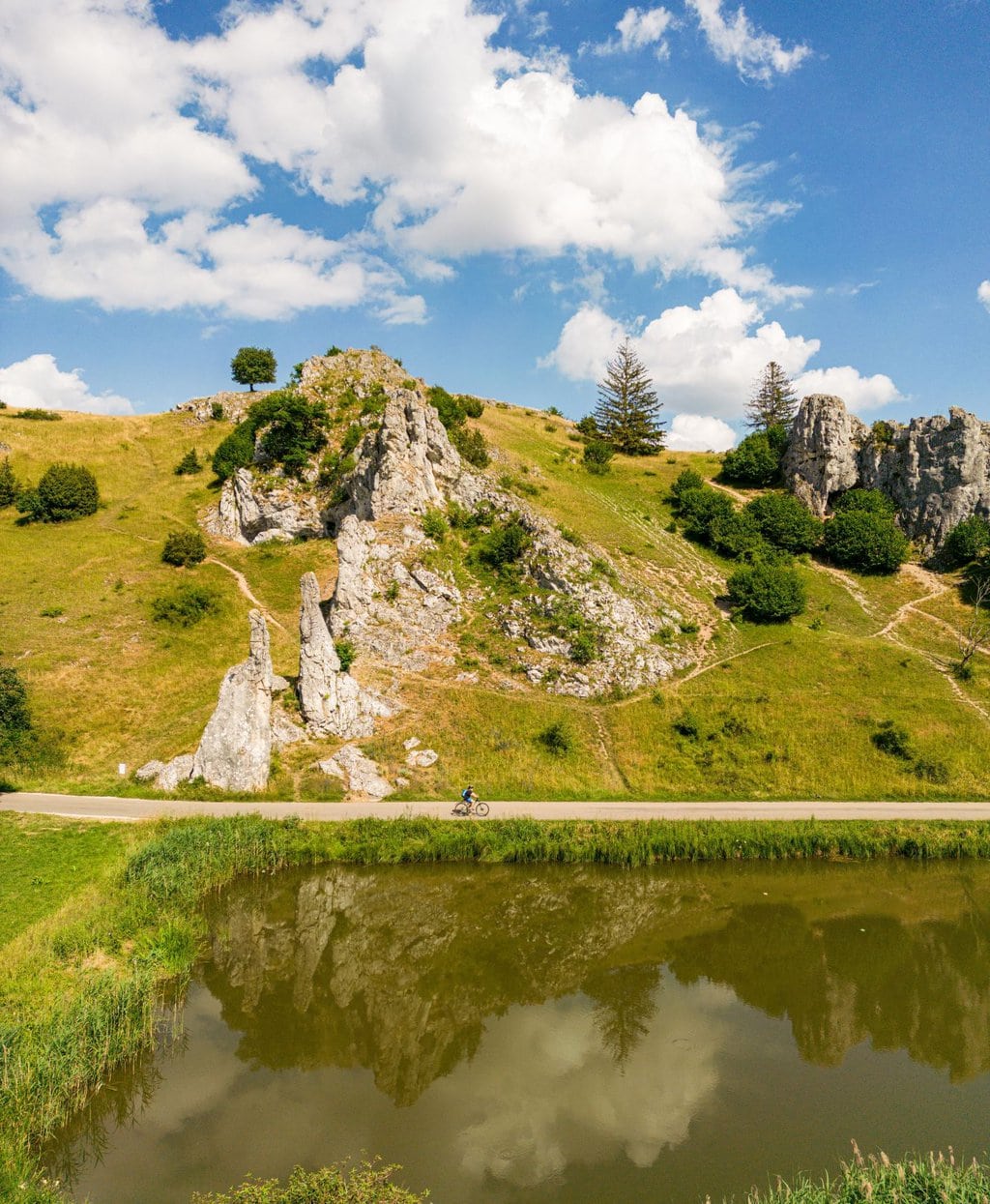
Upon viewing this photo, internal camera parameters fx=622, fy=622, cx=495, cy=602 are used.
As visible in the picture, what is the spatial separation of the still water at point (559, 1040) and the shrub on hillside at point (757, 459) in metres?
64.4

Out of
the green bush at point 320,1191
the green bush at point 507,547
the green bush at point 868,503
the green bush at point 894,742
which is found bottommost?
the green bush at point 320,1191

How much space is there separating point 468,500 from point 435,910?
4189 centimetres

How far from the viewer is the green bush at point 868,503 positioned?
233 feet

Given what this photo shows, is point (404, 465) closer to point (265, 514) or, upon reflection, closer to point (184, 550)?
point (265, 514)

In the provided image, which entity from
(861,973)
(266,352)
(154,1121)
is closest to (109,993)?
(154,1121)

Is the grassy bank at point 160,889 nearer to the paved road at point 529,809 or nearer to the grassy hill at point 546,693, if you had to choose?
the paved road at point 529,809

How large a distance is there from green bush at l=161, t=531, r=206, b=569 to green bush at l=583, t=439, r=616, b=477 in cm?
4952

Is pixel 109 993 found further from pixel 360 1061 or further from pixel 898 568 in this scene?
pixel 898 568

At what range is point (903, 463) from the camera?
237 ft

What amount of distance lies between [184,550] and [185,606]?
9.75 meters

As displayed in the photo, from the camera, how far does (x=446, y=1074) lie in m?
16.9

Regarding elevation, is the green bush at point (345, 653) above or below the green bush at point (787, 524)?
below

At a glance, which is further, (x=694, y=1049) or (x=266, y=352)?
(x=266, y=352)

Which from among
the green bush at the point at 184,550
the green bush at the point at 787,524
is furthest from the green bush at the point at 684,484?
the green bush at the point at 184,550
